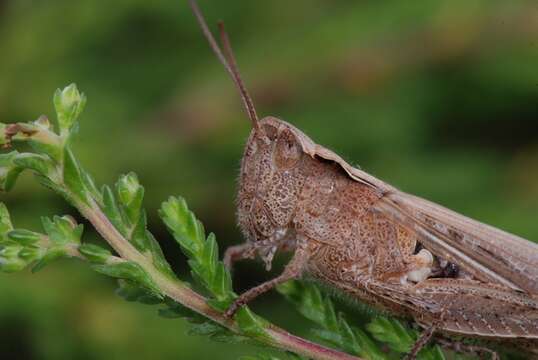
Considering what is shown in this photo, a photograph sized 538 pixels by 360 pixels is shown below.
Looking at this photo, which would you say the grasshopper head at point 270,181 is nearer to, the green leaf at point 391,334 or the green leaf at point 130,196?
the green leaf at point 391,334

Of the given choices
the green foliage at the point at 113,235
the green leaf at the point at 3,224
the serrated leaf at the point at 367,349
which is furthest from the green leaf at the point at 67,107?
the serrated leaf at the point at 367,349

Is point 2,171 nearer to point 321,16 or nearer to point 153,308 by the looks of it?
point 153,308

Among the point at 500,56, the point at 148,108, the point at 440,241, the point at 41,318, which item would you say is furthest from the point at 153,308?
the point at 500,56

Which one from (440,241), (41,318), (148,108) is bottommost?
(41,318)

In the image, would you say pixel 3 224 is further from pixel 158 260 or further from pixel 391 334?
pixel 391 334

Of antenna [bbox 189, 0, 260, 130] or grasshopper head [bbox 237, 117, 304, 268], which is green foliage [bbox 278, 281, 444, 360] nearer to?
grasshopper head [bbox 237, 117, 304, 268]

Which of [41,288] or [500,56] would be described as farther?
[500,56]

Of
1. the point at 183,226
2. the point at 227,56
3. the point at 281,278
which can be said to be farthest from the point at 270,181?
the point at 183,226
